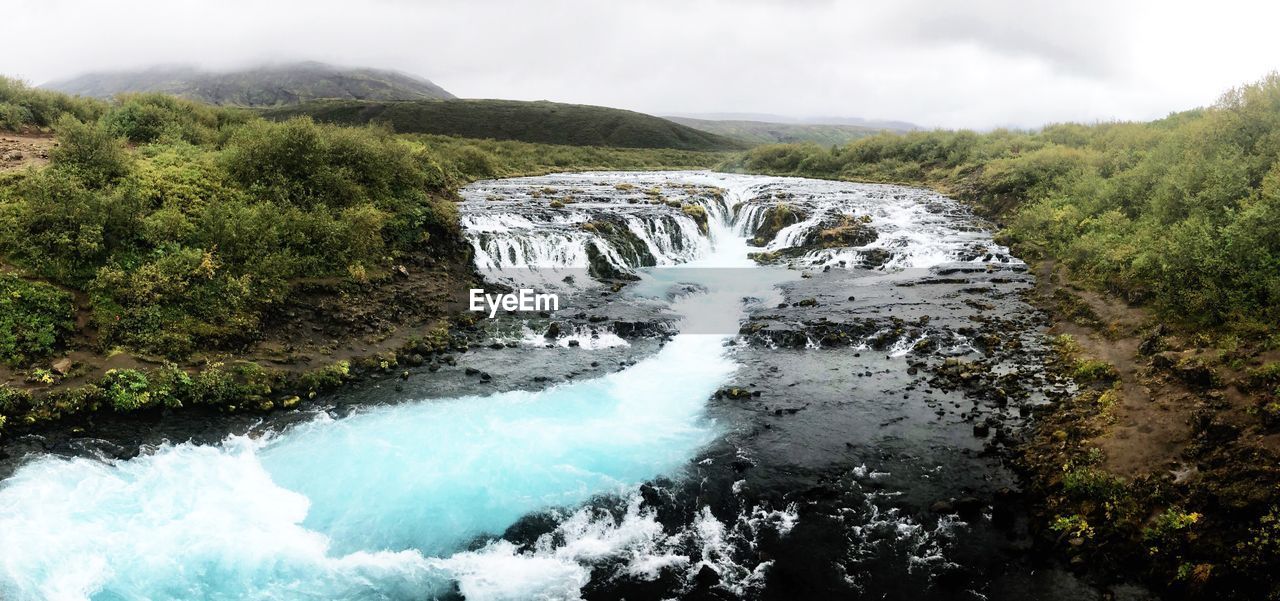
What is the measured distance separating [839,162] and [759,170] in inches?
366

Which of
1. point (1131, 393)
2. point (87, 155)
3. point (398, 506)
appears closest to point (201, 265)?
point (87, 155)

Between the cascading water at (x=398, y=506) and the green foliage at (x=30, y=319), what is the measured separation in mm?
3584

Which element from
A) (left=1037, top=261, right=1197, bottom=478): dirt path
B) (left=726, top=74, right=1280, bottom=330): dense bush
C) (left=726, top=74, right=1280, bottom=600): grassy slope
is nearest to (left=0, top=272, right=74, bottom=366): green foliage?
(left=726, top=74, right=1280, bottom=600): grassy slope

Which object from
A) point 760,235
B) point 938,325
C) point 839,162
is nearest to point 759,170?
point 839,162

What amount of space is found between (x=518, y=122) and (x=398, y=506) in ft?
415

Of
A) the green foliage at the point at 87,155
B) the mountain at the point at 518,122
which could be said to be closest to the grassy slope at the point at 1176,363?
the green foliage at the point at 87,155

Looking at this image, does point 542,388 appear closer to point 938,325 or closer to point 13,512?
point 13,512

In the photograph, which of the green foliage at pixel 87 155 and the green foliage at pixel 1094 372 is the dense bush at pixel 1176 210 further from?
the green foliage at pixel 87 155

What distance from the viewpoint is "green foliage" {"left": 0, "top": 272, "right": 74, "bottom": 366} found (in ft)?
42.1

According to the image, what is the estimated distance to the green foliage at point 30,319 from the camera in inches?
506

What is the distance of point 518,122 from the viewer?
5049 inches

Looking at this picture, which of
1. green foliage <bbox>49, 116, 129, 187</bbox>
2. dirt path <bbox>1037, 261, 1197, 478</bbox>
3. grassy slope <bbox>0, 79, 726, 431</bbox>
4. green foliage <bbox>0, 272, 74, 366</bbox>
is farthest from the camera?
green foliage <bbox>49, 116, 129, 187</bbox>

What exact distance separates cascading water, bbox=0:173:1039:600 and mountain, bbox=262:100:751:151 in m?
108

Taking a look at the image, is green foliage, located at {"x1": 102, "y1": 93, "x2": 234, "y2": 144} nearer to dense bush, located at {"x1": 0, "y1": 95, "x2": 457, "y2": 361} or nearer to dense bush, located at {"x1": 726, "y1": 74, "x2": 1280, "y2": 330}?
dense bush, located at {"x1": 0, "y1": 95, "x2": 457, "y2": 361}
